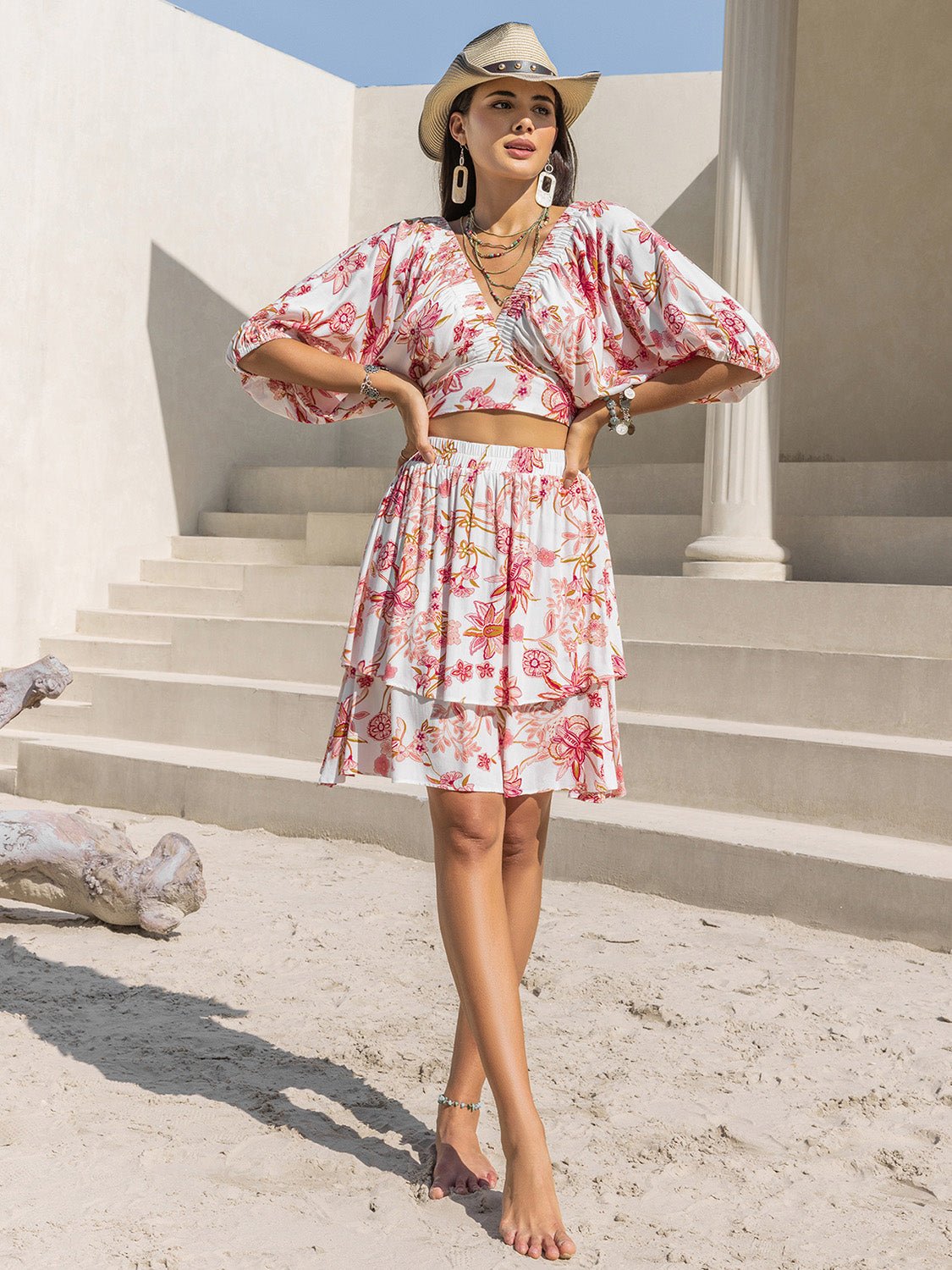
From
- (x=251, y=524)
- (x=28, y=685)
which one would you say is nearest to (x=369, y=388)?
(x=28, y=685)

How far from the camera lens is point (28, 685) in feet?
12.1

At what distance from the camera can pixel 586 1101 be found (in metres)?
2.61

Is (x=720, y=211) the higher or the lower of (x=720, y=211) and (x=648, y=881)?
the higher

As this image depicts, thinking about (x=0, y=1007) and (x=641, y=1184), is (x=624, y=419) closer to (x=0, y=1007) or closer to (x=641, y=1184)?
(x=641, y=1184)

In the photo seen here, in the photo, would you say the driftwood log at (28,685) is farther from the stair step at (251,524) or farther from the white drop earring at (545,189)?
the stair step at (251,524)

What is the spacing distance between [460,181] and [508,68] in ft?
0.75

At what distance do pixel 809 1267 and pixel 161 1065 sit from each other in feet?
4.47

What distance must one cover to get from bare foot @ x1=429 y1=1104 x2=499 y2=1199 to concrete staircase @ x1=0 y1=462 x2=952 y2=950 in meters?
1.84

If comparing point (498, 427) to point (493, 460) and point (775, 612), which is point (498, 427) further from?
point (775, 612)

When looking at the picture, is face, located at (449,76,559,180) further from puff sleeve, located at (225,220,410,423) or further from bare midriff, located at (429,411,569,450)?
bare midriff, located at (429,411,569,450)

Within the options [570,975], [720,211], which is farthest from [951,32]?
[570,975]

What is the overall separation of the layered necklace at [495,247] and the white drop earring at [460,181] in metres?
0.08

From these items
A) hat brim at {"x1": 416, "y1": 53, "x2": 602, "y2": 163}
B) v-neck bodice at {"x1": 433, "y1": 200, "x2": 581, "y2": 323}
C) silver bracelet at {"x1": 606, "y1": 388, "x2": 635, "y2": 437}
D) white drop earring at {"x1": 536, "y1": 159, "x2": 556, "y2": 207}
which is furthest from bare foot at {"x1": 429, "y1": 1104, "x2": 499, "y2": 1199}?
hat brim at {"x1": 416, "y1": 53, "x2": 602, "y2": 163}

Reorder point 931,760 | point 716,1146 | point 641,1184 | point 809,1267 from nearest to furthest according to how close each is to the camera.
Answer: point 809,1267, point 641,1184, point 716,1146, point 931,760
